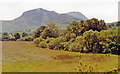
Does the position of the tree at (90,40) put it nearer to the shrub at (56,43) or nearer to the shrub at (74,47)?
the shrub at (74,47)

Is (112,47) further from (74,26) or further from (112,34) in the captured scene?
(74,26)

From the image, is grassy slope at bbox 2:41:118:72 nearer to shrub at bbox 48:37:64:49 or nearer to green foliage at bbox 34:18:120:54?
green foliage at bbox 34:18:120:54

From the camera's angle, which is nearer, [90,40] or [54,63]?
[54,63]

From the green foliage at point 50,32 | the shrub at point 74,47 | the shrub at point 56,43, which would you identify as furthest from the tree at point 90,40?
the green foliage at point 50,32

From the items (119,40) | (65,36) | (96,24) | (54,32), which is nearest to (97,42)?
(119,40)

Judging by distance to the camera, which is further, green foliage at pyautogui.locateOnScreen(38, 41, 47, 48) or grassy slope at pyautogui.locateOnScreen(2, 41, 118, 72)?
green foliage at pyautogui.locateOnScreen(38, 41, 47, 48)

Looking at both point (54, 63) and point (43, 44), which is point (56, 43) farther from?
point (54, 63)

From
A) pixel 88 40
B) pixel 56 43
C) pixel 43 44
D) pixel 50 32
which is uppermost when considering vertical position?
pixel 50 32

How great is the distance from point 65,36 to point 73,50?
10.7m

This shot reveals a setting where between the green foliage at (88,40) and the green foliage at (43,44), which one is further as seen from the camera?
the green foliage at (43,44)

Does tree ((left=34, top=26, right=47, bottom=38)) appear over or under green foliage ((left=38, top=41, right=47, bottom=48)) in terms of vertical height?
over

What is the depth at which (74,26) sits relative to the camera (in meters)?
62.4

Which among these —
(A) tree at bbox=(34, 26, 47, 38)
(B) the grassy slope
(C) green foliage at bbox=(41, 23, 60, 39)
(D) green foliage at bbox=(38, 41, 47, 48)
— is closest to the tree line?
(D) green foliage at bbox=(38, 41, 47, 48)

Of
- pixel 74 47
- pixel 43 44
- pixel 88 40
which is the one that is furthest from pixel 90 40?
pixel 43 44
